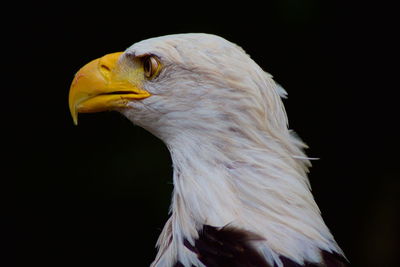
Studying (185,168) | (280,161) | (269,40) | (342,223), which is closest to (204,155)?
(185,168)

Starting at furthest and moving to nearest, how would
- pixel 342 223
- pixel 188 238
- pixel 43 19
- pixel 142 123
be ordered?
pixel 342 223, pixel 43 19, pixel 142 123, pixel 188 238

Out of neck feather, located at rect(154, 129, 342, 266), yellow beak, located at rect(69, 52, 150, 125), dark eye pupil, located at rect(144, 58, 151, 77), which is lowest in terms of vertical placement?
neck feather, located at rect(154, 129, 342, 266)

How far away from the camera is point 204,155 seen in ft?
9.40

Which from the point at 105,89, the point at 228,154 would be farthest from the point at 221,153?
the point at 105,89

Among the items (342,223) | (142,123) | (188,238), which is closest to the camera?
(188,238)

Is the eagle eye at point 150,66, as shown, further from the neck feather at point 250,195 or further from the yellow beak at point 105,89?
the neck feather at point 250,195

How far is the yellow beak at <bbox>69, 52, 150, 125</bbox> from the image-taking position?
3121 millimetres

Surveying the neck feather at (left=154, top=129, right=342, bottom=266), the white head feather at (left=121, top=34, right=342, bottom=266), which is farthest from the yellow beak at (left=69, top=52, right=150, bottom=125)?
the neck feather at (left=154, top=129, right=342, bottom=266)

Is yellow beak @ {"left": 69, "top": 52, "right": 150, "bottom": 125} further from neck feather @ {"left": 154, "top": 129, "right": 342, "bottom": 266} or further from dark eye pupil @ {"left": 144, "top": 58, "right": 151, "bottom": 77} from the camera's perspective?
neck feather @ {"left": 154, "top": 129, "right": 342, "bottom": 266}

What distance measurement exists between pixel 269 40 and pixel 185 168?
9.86 feet

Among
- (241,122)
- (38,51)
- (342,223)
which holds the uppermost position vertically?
(241,122)

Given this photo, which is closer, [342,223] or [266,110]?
[266,110]

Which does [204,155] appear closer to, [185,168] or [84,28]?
[185,168]

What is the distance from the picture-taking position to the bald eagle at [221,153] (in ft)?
8.98
